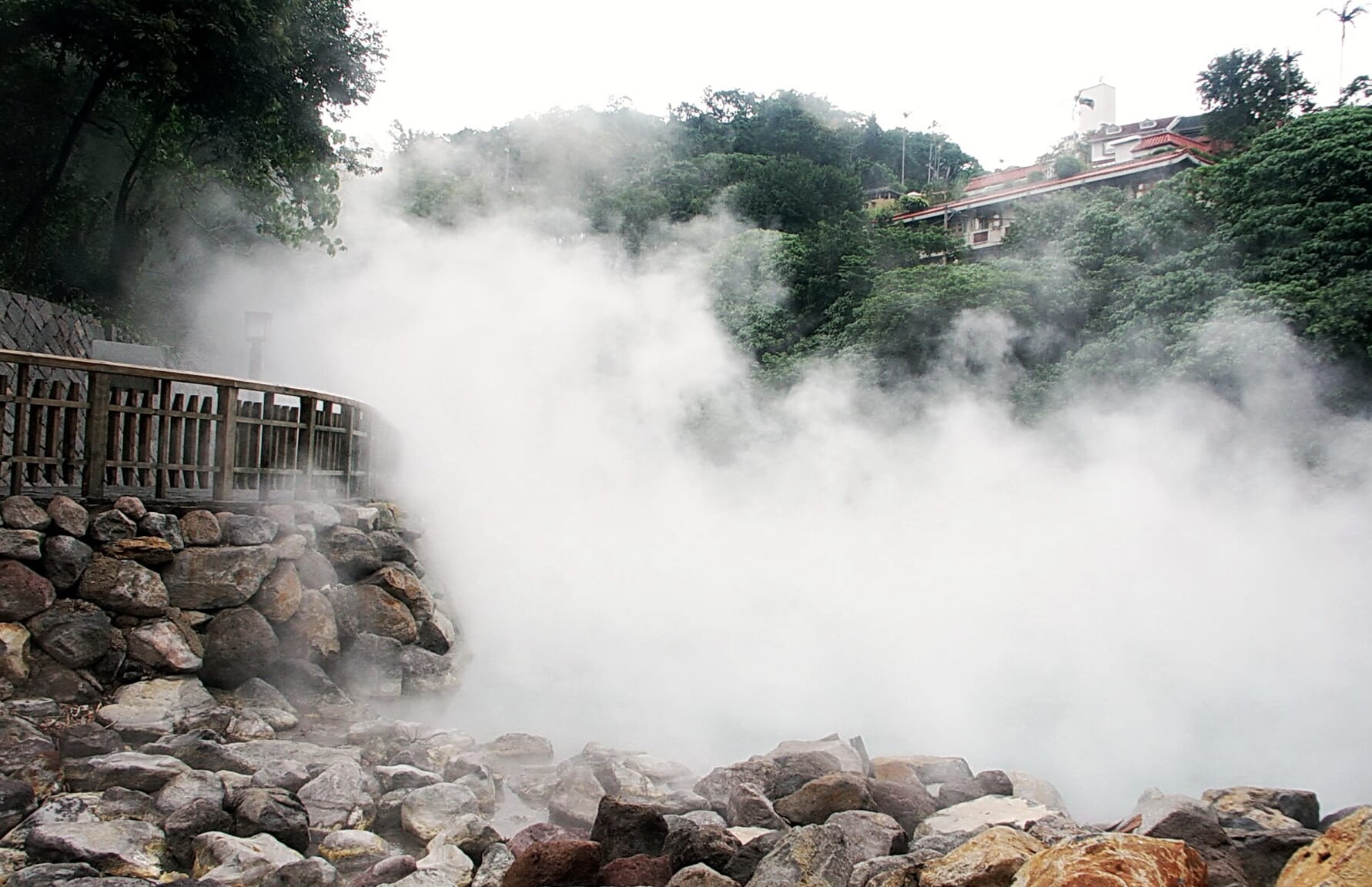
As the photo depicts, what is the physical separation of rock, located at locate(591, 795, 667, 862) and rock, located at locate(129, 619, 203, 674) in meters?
3.38

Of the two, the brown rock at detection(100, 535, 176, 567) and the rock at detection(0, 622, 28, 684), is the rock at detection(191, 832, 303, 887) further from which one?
the brown rock at detection(100, 535, 176, 567)

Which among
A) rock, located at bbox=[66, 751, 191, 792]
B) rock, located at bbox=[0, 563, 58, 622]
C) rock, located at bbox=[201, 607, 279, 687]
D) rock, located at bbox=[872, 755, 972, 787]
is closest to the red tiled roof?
rock, located at bbox=[872, 755, 972, 787]

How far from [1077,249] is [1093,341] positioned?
277 cm

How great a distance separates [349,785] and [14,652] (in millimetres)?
2334

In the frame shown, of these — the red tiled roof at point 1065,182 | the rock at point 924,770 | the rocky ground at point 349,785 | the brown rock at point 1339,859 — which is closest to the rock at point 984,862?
the rocky ground at point 349,785

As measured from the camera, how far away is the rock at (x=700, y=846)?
192 inches

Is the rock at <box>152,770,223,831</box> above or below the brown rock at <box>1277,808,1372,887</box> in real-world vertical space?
below

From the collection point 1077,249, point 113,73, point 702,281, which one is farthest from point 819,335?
point 113,73

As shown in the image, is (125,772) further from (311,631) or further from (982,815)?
(982,815)

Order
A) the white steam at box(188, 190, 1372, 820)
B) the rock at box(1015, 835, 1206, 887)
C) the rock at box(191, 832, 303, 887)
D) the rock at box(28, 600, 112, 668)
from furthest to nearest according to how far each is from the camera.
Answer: the white steam at box(188, 190, 1372, 820), the rock at box(28, 600, 112, 668), the rock at box(191, 832, 303, 887), the rock at box(1015, 835, 1206, 887)

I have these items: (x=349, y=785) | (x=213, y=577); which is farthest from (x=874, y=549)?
(x=349, y=785)

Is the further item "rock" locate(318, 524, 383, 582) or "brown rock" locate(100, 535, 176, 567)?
"rock" locate(318, 524, 383, 582)

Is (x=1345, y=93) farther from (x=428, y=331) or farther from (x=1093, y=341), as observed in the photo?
(x=428, y=331)

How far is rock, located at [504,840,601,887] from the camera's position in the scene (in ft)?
15.2
